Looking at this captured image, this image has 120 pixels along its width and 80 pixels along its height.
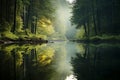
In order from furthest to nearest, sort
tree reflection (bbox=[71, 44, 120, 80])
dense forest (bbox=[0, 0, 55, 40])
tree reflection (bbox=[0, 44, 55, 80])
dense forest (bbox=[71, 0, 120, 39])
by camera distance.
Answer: dense forest (bbox=[0, 0, 55, 40]) < dense forest (bbox=[71, 0, 120, 39]) < tree reflection (bbox=[0, 44, 55, 80]) < tree reflection (bbox=[71, 44, 120, 80])

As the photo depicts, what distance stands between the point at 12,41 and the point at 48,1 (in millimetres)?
19976

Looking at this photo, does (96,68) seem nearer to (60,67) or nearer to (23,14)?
(60,67)

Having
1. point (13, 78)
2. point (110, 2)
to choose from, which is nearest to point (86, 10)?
point (110, 2)

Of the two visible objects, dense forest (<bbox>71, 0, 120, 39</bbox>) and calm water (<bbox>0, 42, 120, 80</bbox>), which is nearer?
calm water (<bbox>0, 42, 120, 80</bbox>)

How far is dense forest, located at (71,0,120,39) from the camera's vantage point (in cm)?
4667

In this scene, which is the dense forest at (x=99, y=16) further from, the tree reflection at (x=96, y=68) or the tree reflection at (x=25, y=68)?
the tree reflection at (x=96, y=68)

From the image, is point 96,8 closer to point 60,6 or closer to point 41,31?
point 41,31

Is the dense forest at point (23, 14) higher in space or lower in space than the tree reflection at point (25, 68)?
higher

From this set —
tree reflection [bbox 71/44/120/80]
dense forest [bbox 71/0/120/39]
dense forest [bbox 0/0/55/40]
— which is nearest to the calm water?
tree reflection [bbox 71/44/120/80]

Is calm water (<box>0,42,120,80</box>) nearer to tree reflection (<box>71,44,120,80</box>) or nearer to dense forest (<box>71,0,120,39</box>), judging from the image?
tree reflection (<box>71,44,120,80</box>)

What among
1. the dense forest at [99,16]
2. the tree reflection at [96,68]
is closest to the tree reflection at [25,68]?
the tree reflection at [96,68]

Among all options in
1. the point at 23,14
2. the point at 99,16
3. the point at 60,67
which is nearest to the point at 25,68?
the point at 60,67

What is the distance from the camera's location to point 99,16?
50.2 meters

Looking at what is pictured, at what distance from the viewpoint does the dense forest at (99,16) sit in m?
46.7
